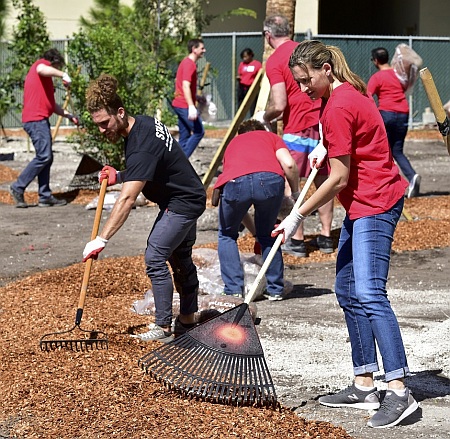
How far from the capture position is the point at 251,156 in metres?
7.59

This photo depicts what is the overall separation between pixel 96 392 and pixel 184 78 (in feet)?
31.2

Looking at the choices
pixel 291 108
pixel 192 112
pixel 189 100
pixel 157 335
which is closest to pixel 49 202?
pixel 192 112

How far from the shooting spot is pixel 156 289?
20.4 ft

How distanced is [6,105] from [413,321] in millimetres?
14992

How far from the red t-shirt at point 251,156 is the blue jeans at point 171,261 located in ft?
4.08

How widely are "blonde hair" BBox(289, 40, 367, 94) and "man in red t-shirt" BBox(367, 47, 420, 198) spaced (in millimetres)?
8090

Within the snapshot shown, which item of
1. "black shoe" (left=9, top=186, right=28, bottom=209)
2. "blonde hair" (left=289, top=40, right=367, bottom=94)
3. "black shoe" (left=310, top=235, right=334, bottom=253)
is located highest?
"blonde hair" (left=289, top=40, right=367, bottom=94)

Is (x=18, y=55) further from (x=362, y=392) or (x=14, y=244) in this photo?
(x=362, y=392)

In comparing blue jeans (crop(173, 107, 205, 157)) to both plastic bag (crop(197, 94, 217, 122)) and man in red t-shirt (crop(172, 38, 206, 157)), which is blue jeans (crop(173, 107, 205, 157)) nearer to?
man in red t-shirt (crop(172, 38, 206, 157))

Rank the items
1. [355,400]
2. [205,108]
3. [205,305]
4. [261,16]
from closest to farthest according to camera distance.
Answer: [355,400]
[205,305]
[205,108]
[261,16]

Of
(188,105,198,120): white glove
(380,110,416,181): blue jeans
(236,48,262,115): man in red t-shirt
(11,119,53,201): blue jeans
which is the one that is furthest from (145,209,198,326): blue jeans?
(236,48,262,115): man in red t-shirt

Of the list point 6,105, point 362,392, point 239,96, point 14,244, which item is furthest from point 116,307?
point 239,96

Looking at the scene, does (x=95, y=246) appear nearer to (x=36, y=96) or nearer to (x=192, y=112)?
(x=36, y=96)

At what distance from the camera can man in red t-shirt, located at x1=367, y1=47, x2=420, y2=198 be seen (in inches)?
512
